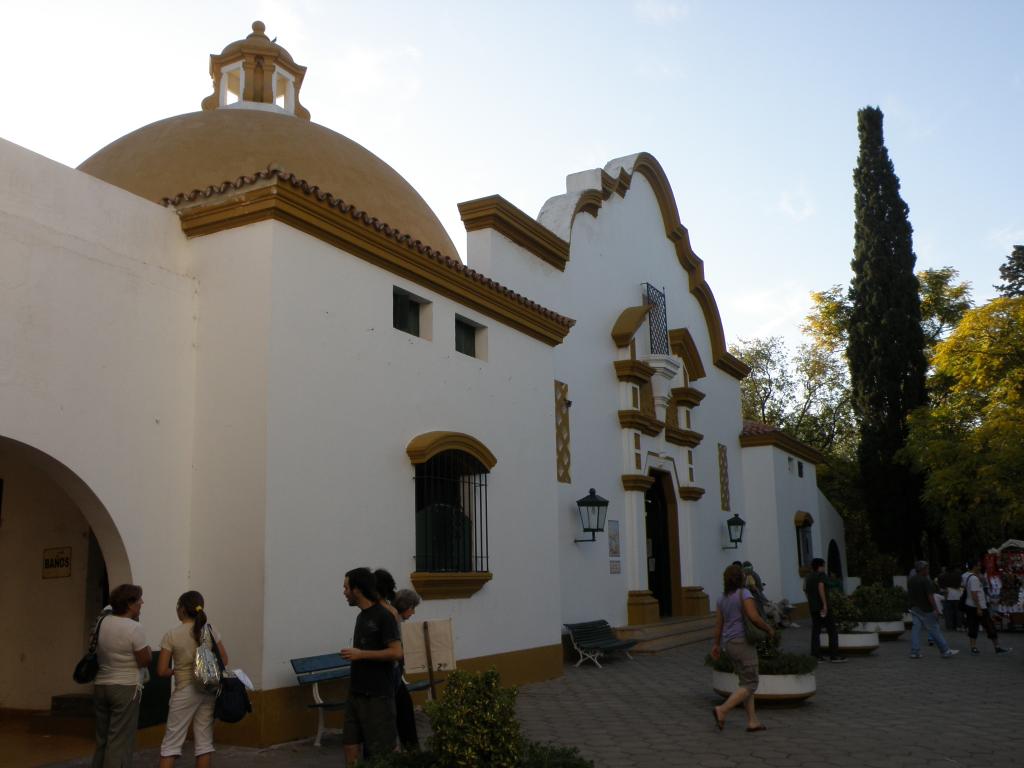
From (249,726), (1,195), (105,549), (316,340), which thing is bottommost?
(249,726)

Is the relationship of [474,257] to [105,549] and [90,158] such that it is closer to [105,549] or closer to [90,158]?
[90,158]

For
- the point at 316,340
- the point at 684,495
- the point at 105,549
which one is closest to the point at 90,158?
the point at 316,340

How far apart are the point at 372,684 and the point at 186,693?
1.35 meters

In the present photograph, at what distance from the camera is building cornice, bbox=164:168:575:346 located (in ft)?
28.3

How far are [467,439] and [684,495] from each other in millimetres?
9540

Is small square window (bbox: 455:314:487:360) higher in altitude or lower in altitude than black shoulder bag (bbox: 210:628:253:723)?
higher

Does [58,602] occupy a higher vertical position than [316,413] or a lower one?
lower

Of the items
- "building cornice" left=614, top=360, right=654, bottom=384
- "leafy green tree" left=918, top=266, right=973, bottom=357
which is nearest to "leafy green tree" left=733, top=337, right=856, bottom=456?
"leafy green tree" left=918, top=266, right=973, bottom=357

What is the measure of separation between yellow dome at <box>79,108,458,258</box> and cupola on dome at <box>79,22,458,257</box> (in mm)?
13

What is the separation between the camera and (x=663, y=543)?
1927cm

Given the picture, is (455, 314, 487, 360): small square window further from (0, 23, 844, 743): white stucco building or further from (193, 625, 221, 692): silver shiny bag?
(193, 625, 221, 692): silver shiny bag

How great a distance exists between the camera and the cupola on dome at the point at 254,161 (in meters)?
11.9

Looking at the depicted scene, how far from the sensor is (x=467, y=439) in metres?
10.8

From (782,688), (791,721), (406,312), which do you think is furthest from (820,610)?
(406,312)
